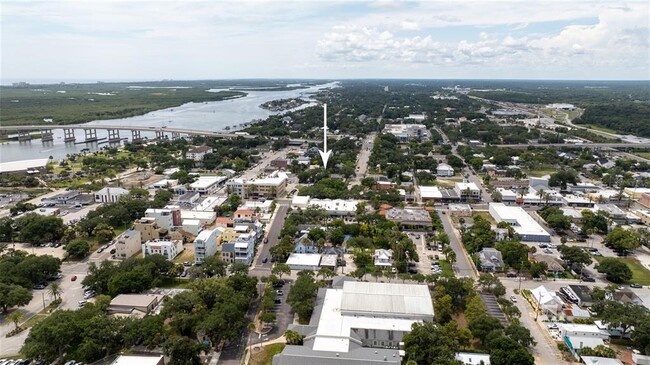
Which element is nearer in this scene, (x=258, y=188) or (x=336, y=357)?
(x=336, y=357)

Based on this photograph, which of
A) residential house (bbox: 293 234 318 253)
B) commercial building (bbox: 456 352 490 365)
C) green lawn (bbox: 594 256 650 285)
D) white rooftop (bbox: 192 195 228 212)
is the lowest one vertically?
green lawn (bbox: 594 256 650 285)

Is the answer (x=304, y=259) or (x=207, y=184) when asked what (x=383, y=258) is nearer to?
(x=304, y=259)

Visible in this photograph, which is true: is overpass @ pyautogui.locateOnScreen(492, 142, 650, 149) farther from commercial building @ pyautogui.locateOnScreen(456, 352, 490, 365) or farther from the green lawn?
commercial building @ pyautogui.locateOnScreen(456, 352, 490, 365)

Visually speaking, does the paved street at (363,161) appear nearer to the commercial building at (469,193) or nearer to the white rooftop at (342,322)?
the commercial building at (469,193)

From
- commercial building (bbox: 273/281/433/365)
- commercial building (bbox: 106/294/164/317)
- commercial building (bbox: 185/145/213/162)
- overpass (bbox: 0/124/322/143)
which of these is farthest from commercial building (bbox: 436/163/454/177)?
commercial building (bbox: 106/294/164/317)

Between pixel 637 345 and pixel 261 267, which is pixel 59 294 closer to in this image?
pixel 261 267

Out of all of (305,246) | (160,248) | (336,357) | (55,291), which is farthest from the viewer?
(305,246)

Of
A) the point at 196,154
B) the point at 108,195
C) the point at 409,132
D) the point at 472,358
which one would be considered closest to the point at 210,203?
the point at 108,195

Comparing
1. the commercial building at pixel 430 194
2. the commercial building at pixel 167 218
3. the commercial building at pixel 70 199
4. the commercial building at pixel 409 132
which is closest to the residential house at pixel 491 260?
the commercial building at pixel 430 194
